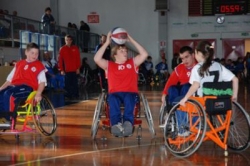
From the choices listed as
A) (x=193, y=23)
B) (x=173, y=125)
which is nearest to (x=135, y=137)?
(x=173, y=125)

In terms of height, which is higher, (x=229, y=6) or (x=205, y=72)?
(x=229, y=6)

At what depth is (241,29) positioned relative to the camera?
22.0m

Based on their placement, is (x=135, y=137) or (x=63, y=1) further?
(x=63, y=1)

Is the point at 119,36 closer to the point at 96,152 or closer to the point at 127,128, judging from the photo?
the point at 127,128

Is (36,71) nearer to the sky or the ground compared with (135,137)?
nearer to the sky

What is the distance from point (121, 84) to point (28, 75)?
4.00ft

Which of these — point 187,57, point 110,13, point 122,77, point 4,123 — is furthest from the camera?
point 110,13

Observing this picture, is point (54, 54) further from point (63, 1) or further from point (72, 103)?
point (63, 1)

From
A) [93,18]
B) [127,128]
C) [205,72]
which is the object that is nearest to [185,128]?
[205,72]

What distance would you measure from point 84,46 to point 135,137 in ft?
46.1

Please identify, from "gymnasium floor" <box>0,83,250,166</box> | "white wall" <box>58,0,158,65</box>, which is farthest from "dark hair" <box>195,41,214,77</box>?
"white wall" <box>58,0,158,65</box>

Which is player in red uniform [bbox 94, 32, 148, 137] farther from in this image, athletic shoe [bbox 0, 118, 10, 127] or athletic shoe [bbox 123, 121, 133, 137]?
athletic shoe [bbox 0, 118, 10, 127]

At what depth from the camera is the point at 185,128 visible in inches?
184

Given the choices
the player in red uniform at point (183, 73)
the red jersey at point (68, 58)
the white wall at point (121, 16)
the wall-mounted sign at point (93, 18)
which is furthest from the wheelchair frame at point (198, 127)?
the wall-mounted sign at point (93, 18)
